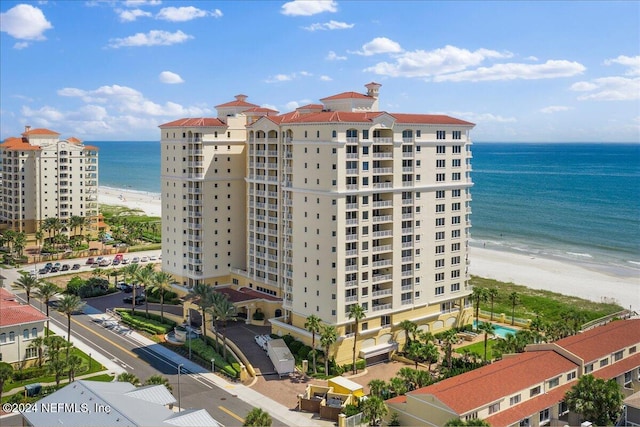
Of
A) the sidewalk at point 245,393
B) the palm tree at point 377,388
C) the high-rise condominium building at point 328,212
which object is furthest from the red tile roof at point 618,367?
the sidewalk at point 245,393

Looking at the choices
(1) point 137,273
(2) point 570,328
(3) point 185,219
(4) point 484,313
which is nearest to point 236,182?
(3) point 185,219

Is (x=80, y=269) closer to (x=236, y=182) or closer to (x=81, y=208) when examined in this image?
(x=81, y=208)

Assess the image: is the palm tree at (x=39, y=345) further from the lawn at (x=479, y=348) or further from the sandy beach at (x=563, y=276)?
the sandy beach at (x=563, y=276)

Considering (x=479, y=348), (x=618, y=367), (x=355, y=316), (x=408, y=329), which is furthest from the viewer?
(x=479, y=348)

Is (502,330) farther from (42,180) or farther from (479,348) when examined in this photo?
(42,180)

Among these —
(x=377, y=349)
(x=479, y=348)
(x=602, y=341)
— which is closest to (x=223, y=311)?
(x=377, y=349)

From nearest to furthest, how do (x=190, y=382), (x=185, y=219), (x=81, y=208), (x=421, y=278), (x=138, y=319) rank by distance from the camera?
(x=190, y=382) → (x=421, y=278) → (x=138, y=319) → (x=185, y=219) → (x=81, y=208)
